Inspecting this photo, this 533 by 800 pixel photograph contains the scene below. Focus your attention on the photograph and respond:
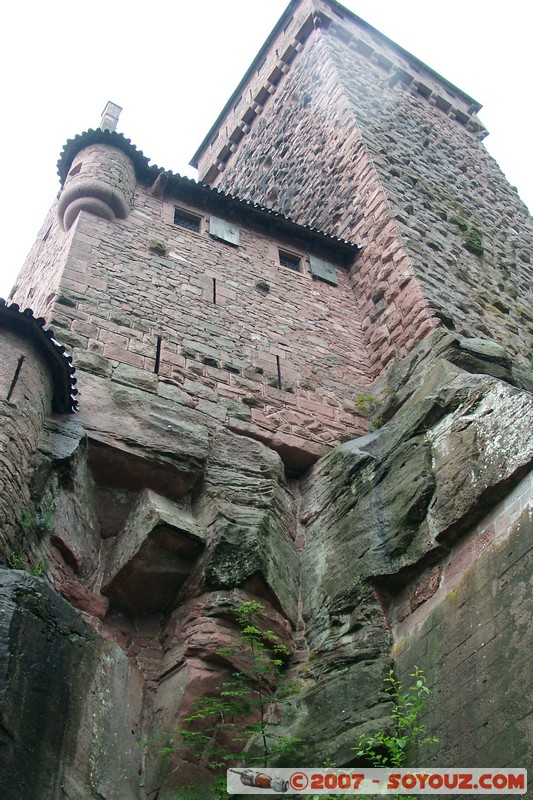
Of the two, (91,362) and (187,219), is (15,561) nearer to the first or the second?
(91,362)

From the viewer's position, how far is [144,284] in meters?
7.57

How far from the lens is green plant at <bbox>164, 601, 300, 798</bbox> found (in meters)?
4.42

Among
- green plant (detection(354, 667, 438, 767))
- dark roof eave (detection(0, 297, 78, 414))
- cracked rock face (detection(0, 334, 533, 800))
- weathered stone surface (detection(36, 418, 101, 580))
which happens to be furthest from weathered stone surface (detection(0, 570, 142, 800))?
dark roof eave (detection(0, 297, 78, 414))

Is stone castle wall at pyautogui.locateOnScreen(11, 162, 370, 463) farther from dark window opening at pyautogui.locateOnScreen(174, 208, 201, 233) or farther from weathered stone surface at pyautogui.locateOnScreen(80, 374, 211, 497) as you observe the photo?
weathered stone surface at pyautogui.locateOnScreen(80, 374, 211, 497)

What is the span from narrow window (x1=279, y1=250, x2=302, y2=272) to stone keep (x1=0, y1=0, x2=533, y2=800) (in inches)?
1.0

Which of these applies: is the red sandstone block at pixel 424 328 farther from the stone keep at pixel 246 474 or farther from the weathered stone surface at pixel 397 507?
the weathered stone surface at pixel 397 507

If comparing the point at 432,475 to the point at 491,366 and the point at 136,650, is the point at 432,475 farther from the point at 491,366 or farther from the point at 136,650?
the point at 136,650

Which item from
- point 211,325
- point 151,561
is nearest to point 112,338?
point 211,325

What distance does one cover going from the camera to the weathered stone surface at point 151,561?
17.1 feet

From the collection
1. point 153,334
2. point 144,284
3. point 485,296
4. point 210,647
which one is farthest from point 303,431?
point 485,296

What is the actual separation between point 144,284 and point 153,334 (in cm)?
80

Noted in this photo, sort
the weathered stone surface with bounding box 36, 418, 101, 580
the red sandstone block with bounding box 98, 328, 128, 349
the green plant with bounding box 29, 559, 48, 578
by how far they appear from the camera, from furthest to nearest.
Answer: the red sandstone block with bounding box 98, 328, 128, 349
the weathered stone surface with bounding box 36, 418, 101, 580
the green plant with bounding box 29, 559, 48, 578

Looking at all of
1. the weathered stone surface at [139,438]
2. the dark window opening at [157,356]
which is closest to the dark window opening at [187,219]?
the dark window opening at [157,356]

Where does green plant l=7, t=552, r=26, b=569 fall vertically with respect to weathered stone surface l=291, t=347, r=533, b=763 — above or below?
below
